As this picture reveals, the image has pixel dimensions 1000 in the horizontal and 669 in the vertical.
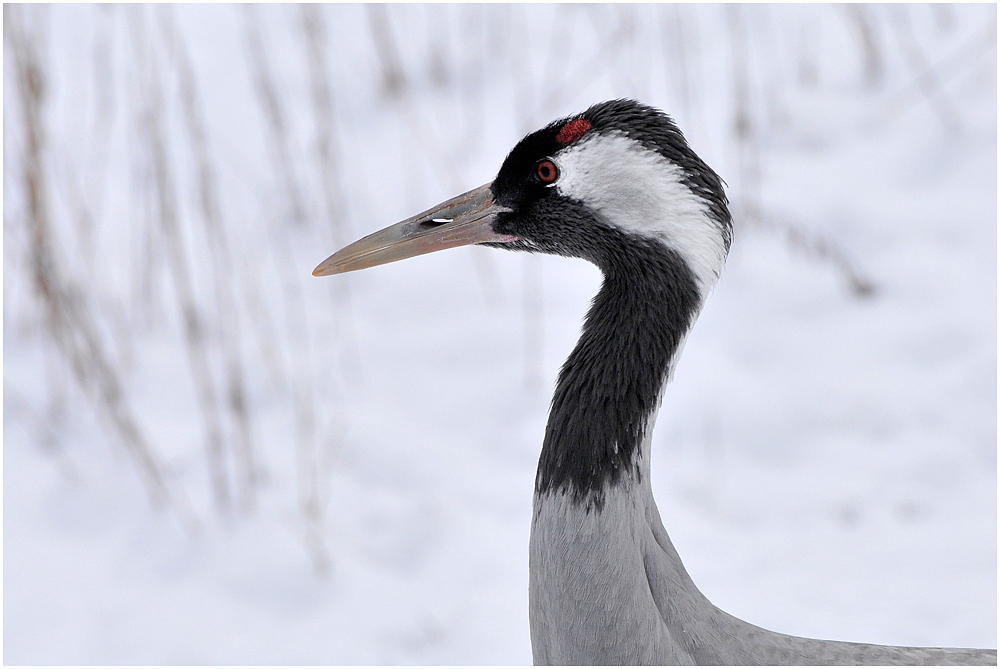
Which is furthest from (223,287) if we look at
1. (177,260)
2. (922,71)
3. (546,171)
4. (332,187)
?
(922,71)

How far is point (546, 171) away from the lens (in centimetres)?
164

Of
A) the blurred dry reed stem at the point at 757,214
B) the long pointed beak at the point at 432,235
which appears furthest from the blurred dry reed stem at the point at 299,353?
the blurred dry reed stem at the point at 757,214

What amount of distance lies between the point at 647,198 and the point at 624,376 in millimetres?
296

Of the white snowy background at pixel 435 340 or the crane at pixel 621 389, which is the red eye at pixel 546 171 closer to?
the crane at pixel 621 389

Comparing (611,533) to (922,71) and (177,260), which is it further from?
(922,71)

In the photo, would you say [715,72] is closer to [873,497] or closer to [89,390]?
[873,497]

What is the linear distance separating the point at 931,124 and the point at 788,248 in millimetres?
924

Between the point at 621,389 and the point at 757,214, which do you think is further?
the point at 757,214

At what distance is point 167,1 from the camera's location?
9.24 feet

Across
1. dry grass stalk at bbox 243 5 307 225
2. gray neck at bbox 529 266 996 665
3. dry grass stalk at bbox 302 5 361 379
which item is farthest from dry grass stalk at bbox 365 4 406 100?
gray neck at bbox 529 266 996 665

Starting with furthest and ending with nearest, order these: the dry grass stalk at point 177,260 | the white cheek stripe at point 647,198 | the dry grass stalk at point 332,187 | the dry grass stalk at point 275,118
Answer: the dry grass stalk at point 332,187 → the dry grass stalk at point 275,118 → the dry grass stalk at point 177,260 → the white cheek stripe at point 647,198

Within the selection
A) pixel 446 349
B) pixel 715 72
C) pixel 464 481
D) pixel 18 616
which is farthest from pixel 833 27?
pixel 18 616

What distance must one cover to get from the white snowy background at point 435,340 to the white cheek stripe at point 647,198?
1.35 meters

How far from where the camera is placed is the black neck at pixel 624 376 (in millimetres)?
1555
